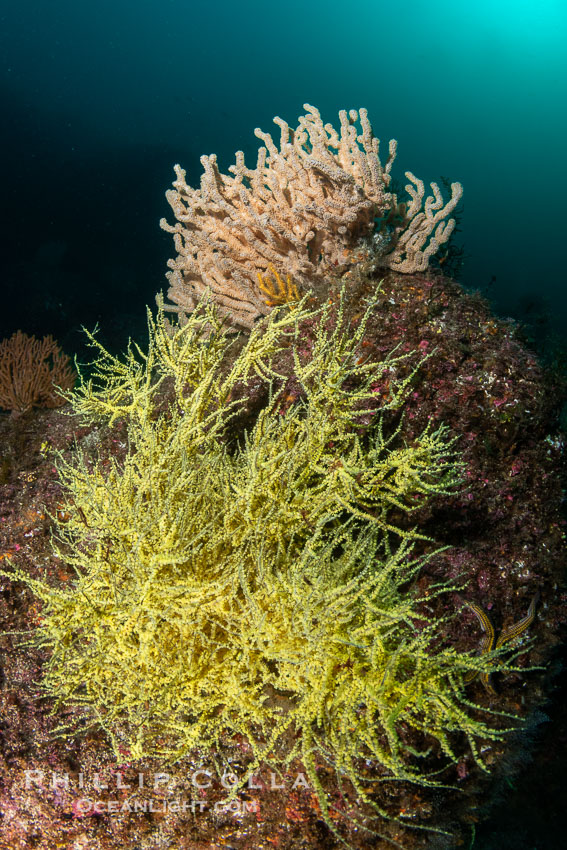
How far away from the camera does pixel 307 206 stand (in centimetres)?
388

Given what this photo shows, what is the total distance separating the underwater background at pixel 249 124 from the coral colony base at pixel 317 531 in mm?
1313

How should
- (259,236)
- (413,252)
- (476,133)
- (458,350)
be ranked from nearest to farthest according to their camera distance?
1. (458,350)
2. (413,252)
3. (259,236)
4. (476,133)

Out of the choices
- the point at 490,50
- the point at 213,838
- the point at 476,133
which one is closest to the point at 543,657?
the point at 213,838

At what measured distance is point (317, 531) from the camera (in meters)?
2.23

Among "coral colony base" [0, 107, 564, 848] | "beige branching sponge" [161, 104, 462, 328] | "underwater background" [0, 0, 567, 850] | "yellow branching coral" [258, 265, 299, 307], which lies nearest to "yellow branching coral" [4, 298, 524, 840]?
"coral colony base" [0, 107, 564, 848]

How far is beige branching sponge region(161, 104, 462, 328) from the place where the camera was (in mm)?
3846

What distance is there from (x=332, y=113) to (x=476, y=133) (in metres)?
41.3

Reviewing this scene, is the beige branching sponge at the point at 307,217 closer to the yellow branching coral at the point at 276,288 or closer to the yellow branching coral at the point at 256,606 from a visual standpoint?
the yellow branching coral at the point at 276,288

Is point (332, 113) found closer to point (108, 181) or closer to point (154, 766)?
point (108, 181)

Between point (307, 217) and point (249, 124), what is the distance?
7709 cm

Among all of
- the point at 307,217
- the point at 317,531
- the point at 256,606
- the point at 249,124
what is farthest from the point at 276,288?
the point at 249,124

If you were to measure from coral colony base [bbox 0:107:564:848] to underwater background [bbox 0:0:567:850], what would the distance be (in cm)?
131

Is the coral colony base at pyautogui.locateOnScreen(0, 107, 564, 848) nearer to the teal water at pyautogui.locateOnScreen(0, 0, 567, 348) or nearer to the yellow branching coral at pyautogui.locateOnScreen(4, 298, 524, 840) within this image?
the yellow branching coral at pyautogui.locateOnScreen(4, 298, 524, 840)

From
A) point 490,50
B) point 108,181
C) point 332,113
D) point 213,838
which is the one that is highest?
point 490,50
